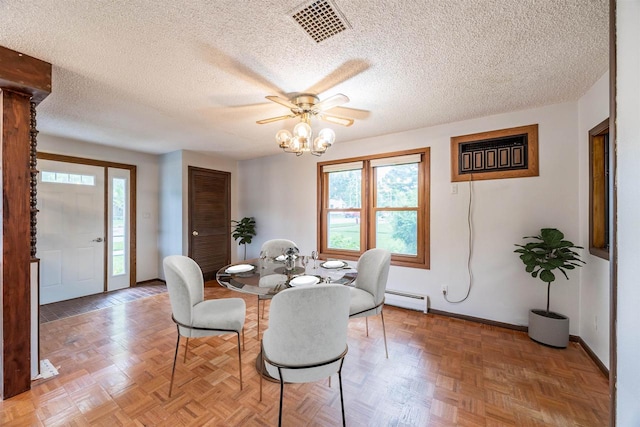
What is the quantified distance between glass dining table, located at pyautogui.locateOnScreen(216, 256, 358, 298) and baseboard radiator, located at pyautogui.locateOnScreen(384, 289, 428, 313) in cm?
142

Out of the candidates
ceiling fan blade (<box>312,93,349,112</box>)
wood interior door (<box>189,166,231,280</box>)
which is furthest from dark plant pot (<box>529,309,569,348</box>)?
wood interior door (<box>189,166,231,280</box>)

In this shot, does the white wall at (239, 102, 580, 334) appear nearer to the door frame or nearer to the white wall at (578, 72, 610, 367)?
the white wall at (578, 72, 610, 367)

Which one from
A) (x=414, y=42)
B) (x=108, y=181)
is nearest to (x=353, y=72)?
(x=414, y=42)

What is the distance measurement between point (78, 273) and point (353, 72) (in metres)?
4.78

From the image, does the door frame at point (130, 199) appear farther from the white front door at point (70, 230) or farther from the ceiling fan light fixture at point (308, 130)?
the ceiling fan light fixture at point (308, 130)

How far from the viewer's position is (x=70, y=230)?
3936 mm

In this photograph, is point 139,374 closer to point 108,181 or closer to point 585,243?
point 108,181

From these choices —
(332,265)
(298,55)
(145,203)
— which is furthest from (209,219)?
(298,55)

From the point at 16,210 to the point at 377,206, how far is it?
11.8 ft

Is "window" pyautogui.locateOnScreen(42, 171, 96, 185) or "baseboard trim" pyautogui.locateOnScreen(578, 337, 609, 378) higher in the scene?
"window" pyautogui.locateOnScreen(42, 171, 96, 185)

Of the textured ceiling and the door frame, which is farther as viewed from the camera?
the door frame

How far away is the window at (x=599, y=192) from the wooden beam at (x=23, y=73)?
4372mm

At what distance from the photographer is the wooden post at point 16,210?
5.94 feet

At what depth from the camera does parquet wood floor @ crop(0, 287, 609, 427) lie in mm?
1689
